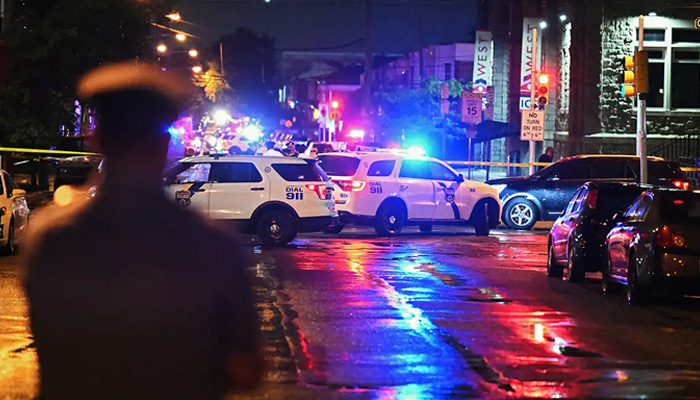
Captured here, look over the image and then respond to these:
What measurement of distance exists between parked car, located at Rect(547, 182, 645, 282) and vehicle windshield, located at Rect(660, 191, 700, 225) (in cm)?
186

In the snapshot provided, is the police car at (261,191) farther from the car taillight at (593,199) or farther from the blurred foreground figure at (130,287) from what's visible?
the blurred foreground figure at (130,287)

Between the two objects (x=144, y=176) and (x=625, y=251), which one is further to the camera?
(x=625, y=251)

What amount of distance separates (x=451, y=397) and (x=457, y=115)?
162ft

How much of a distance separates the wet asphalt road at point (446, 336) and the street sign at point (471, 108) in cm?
1738

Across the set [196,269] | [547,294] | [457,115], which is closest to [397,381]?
[196,269]

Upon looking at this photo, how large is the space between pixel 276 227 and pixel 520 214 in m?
8.67

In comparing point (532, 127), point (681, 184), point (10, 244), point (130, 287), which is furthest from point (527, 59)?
point (130, 287)

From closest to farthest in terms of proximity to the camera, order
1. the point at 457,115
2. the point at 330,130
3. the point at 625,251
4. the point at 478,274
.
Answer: the point at 625,251 → the point at 478,274 → the point at 457,115 → the point at 330,130

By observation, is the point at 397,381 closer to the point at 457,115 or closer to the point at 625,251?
the point at 625,251

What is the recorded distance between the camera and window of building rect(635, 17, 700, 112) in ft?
115

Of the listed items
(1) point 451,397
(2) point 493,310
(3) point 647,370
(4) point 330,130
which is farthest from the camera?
(4) point 330,130

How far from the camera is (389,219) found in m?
23.1

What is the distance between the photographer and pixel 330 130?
59969 mm

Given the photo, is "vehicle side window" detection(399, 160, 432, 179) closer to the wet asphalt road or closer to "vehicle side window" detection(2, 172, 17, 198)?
the wet asphalt road
